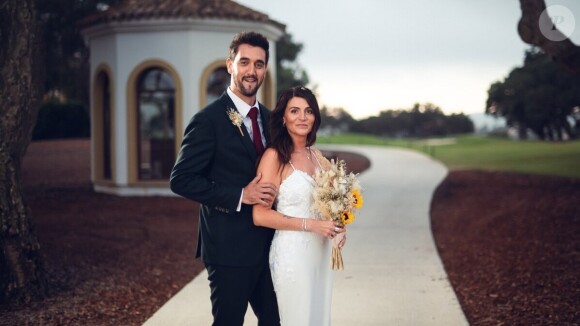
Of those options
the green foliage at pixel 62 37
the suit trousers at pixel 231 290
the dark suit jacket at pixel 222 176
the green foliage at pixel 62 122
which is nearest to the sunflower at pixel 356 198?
the dark suit jacket at pixel 222 176

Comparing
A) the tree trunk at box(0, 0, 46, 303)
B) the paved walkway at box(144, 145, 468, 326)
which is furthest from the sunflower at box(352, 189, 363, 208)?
the tree trunk at box(0, 0, 46, 303)

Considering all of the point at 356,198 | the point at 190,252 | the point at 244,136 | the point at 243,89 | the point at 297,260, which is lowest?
the point at 190,252

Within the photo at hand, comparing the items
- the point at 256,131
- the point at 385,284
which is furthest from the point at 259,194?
the point at 385,284

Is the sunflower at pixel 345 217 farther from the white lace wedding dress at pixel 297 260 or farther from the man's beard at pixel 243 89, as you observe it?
the man's beard at pixel 243 89

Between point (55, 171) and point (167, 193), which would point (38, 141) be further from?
point (167, 193)

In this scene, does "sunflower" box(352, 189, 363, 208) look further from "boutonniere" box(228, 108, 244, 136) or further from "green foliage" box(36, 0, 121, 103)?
"green foliage" box(36, 0, 121, 103)

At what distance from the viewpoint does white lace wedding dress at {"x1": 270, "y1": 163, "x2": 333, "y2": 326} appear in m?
4.11

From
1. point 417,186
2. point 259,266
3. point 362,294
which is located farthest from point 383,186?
point 259,266

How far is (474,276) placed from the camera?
840 cm

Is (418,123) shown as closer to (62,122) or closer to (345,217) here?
(62,122)

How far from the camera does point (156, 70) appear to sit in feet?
55.6

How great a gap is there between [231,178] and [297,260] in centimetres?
63

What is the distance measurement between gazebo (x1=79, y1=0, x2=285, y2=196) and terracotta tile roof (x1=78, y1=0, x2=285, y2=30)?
0.02m

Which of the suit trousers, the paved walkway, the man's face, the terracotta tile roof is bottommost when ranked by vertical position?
the paved walkway
